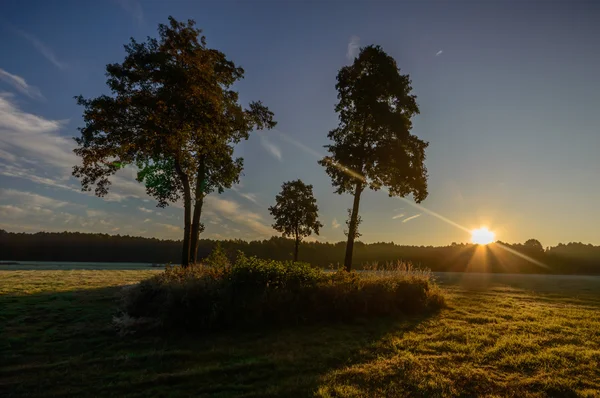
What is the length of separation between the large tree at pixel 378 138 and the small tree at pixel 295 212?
20609 mm

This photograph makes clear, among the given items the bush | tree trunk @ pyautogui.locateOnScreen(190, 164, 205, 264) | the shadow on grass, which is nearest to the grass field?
the shadow on grass

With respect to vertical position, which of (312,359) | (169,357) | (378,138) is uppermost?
(378,138)

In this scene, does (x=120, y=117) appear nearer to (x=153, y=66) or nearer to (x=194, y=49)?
(x=153, y=66)

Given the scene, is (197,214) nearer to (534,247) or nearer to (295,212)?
(295,212)

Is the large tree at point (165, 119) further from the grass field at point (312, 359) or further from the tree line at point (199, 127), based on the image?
the grass field at point (312, 359)

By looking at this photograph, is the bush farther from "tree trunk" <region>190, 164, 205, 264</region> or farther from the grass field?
"tree trunk" <region>190, 164, 205, 264</region>

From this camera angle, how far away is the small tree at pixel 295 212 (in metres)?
41.6

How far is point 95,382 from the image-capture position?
6328 mm

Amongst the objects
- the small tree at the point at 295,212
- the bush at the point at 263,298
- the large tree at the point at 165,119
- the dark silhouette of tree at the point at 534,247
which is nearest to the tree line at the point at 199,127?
the large tree at the point at 165,119

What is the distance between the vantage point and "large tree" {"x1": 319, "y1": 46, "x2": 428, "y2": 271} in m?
20.0

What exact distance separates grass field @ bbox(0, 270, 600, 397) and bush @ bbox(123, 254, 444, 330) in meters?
0.63

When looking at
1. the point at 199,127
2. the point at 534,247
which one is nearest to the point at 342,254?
the point at 534,247

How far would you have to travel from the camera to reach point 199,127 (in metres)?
19.0

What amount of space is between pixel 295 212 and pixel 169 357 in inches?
1340
